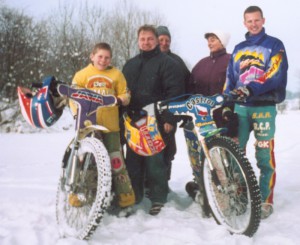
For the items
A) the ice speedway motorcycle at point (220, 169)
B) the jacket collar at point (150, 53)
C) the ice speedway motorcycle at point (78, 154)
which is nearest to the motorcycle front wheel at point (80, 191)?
the ice speedway motorcycle at point (78, 154)

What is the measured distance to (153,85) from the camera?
11.6 ft

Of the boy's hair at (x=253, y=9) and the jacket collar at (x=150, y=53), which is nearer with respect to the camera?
the boy's hair at (x=253, y=9)

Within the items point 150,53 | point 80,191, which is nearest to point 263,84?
point 150,53

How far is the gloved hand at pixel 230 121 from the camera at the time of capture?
3207mm

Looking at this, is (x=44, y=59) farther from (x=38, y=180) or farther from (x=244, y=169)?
(x=244, y=169)

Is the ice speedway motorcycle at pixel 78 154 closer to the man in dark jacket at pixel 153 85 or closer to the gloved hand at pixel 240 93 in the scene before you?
the man in dark jacket at pixel 153 85

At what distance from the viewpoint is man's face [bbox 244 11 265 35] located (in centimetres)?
317

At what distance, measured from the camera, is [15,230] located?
8.73 ft

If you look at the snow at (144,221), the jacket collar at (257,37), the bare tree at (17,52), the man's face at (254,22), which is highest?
the bare tree at (17,52)

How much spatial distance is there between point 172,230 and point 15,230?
1.16 meters

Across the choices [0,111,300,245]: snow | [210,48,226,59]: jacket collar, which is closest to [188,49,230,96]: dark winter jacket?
[210,48,226,59]: jacket collar

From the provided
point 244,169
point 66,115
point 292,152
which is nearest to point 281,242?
point 244,169

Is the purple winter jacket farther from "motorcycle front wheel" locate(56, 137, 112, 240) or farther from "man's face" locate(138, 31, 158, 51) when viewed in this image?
"motorcycle front wheel" locate(56, 137, 112, 240)

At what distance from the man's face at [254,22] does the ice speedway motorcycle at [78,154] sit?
1.39 m
